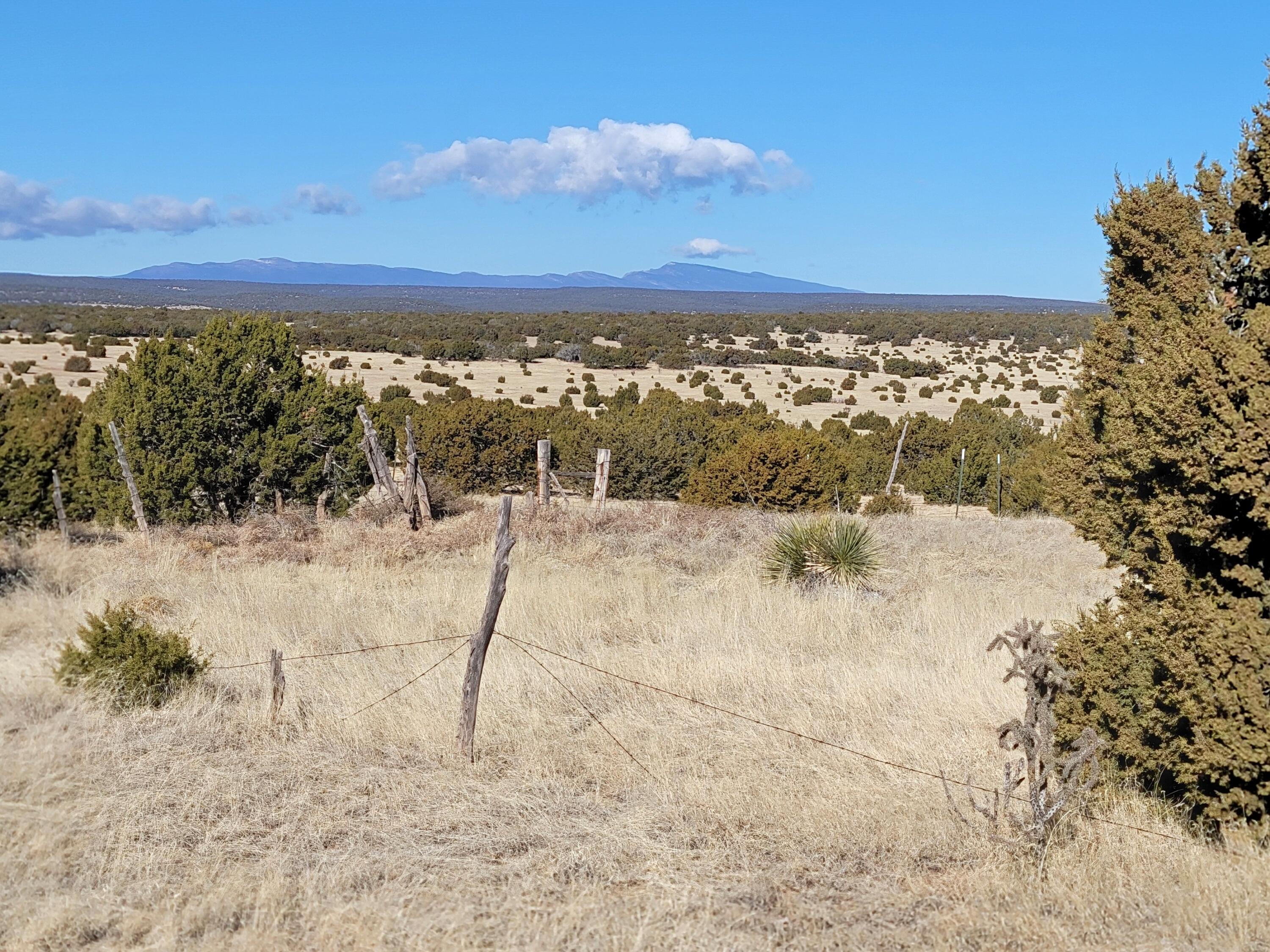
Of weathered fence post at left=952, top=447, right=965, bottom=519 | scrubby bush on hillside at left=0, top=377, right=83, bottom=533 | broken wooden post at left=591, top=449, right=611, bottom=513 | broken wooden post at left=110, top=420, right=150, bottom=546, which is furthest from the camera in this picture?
weathered fence post at left=952, top=447, right=965, bottom=519

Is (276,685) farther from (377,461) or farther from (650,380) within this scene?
(650,380)

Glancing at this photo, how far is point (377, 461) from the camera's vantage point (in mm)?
17062

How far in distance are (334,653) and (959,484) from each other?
16.1 metres

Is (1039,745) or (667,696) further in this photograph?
(667,696)

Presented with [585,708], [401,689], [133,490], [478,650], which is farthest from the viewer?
[133,490]

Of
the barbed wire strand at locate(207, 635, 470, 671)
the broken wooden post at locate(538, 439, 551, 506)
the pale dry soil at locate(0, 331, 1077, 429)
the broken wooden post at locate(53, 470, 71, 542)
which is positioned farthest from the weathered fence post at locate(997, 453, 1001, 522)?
the broken wooden post at locate(53, 470, 71, 542)

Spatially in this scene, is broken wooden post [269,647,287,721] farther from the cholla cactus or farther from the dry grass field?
the cholla cactus

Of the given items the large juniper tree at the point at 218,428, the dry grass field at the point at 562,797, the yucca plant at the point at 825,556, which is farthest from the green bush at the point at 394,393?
the dry grass field at the point at 562,797

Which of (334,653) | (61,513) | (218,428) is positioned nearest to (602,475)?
(218,428)

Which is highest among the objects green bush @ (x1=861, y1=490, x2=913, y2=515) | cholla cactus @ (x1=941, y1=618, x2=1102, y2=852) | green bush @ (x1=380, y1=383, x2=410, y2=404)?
cholla cactus @ (x1=941, y1=618, x2=1102, y2=852)

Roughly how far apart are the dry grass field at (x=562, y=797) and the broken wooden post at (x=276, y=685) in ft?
0.43

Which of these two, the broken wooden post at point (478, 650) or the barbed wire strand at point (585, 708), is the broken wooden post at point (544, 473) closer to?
the barbed wire strand at point (585, 708)

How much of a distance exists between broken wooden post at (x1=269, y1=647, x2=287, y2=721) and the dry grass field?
131 millimetres

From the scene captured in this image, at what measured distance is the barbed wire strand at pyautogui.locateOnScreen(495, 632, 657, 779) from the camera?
6.57 meters
